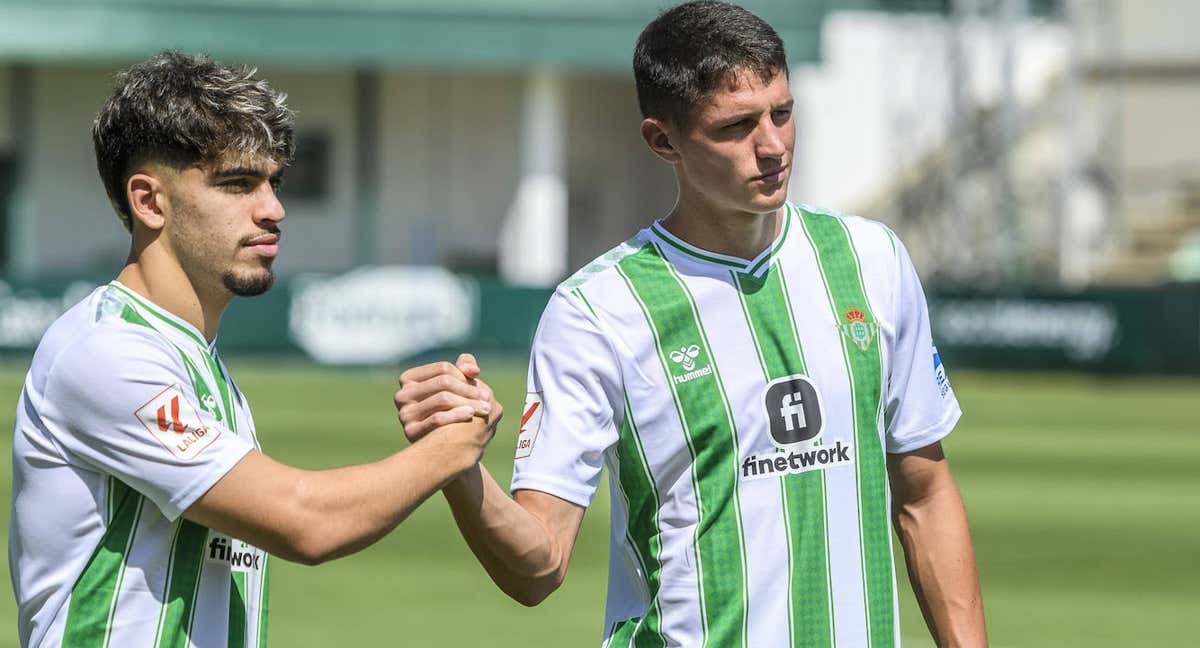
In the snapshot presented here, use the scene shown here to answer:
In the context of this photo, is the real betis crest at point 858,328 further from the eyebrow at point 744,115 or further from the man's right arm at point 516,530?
the man's right arm at point 516,530

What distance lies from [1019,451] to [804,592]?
494 inches

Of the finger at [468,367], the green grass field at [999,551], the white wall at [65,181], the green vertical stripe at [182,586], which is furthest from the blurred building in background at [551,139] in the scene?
the green vertical stripe at [182,586]

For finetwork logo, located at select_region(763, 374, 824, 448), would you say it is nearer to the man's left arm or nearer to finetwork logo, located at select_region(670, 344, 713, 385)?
finetwork logo, located at select_region(670, 344, 713, 385)

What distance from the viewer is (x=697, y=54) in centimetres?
375

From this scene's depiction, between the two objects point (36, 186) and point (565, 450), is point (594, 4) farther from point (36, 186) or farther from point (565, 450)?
point (565, 450)

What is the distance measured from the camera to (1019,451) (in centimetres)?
1581

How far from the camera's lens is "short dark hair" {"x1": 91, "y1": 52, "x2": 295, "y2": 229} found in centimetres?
342

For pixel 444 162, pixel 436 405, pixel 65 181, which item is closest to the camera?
pixel 436 405

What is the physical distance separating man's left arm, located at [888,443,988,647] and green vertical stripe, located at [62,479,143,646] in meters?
1.57

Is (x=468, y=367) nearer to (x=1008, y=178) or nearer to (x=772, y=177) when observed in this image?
(x=772, y=177)

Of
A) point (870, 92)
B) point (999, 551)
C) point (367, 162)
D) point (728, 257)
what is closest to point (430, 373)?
point (728, 257)

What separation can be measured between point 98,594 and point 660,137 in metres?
1.43

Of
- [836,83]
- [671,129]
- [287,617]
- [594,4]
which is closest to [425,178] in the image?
[594,4]

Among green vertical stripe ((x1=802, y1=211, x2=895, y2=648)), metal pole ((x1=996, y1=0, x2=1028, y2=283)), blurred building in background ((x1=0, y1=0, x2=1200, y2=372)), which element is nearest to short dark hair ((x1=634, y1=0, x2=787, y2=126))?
green vertical stripe ((x1=802, y1=211, x2=895, y2=648))
